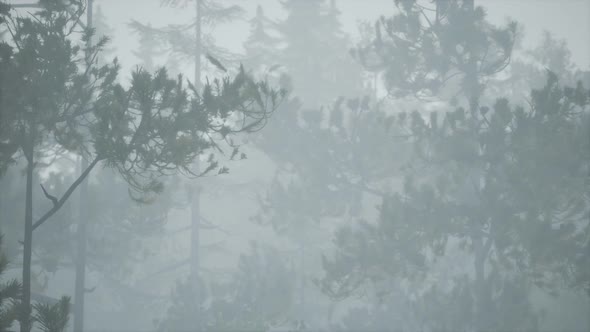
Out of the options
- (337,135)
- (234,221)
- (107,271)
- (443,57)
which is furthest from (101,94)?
(234,221)

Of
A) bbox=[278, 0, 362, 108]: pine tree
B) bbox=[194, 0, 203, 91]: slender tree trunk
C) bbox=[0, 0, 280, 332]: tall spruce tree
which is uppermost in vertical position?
bbox=[278, 0, 362, 108]: pine tree

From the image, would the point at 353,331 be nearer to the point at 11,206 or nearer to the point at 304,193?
the point at 304,193

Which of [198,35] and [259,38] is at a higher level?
[259,38]

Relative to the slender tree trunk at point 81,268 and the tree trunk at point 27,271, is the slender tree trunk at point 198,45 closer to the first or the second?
the slender tree trunk at point 81,268

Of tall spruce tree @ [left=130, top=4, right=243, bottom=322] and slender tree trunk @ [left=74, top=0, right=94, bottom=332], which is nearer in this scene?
slender tree trunk @ [left=74, top=0, right=94, bottom=332]

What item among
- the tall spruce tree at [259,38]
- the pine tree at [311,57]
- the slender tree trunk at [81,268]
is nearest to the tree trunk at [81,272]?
the slender tree trunk at [81,268]

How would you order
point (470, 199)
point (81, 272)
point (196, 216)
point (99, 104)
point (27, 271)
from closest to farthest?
point (27, 271), point (99, 104), point (470, 199), point (81, 272), point (196, 216)

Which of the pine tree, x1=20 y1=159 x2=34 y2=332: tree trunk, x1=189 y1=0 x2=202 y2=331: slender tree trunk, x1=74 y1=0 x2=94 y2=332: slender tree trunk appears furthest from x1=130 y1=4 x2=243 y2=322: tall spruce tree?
x1=20 y1=159 x2=34 y2=332: tree trunk

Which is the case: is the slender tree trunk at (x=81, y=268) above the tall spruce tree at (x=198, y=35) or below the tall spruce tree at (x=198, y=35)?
below

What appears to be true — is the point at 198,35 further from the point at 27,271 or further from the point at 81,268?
the point at 27,271

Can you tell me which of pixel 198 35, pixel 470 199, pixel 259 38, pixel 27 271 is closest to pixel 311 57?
pixel 259 38

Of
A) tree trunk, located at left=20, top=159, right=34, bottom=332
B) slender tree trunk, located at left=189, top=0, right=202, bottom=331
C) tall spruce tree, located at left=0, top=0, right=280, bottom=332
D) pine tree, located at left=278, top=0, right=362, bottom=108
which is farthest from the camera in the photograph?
pine tree, located at left=278, top=0, right=362, bottom=108

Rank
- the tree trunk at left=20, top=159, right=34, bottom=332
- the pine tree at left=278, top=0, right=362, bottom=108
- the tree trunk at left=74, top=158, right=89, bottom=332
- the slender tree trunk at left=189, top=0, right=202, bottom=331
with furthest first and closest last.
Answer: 1. the pine tree at left=278, top=0, right=362, bottom=108
2. the slender tree trunk at left=189, top=0, right=202, bottom=331
3. the tree trunk at left=74, top=158, right=89, bottom=332
4. the tree trunk at left=20, top=159, right=34, bottom=332

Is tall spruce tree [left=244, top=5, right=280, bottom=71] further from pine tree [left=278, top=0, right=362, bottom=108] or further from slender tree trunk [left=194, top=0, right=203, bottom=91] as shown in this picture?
slender tree trunk [left=194, top=0, right=203, bottom=91]
